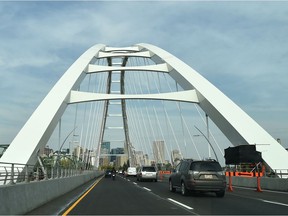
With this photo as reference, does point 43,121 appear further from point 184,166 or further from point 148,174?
point 184,166

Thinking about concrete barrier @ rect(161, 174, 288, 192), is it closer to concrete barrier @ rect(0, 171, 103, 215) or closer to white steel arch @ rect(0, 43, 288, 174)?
white steel arch @ rect(0, 43, 288, 174)

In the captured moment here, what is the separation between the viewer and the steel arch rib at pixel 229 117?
29978 mm

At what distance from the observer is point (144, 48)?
48.4 metres

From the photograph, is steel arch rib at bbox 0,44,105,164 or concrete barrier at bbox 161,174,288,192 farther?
steel arch rib at bbox 0,44,105,164

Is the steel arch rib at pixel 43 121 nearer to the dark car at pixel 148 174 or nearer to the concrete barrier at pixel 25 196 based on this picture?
the dark car at pixel 148 174

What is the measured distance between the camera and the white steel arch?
2928 cm

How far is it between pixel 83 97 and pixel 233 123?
13673 millimetres

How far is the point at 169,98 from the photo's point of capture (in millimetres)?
38562

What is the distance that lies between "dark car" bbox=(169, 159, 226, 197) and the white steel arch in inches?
494

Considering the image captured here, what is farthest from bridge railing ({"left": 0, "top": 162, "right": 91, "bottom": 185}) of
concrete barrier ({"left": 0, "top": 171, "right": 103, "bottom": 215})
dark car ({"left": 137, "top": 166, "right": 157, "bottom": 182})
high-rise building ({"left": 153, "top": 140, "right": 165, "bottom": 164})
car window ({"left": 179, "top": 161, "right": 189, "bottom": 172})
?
high-rise building ({"left": 153, "top": 140, "right": 165, "bottom": 164})

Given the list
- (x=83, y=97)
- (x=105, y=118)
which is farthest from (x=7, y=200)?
(x=105, y=118)

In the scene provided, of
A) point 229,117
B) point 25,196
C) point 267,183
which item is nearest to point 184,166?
point 267,183

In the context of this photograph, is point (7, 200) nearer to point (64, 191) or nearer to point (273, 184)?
point (64, 191)

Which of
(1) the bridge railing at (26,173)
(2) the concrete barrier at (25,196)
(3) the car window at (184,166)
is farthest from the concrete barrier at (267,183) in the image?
(2) the concrete barrier at (25,196)
